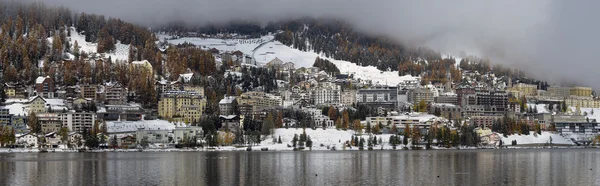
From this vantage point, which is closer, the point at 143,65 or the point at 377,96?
the point at 143,65

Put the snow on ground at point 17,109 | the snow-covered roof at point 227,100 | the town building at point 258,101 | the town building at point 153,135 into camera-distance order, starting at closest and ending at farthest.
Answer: the town building at point 153,135 < the snow on ground at point 17,109 < the snow-covered roof at point 227,100 < the town building at point 258,101

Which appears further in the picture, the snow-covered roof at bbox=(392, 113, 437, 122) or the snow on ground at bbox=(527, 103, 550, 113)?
the snow on ground at bbox=(527, 103, 550, 113)

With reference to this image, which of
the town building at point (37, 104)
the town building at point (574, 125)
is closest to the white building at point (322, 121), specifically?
the town building at point (37, 104)

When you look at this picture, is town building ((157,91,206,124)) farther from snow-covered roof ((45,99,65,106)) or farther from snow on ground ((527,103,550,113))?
snow on ground ((527,103,550,113))

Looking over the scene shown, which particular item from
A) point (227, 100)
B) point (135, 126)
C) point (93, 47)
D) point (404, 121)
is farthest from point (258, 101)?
point (93, 47)

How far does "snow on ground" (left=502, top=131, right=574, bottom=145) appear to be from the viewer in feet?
443

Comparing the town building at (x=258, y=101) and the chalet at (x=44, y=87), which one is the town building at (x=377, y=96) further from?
the chalet at (x=44, y=87)

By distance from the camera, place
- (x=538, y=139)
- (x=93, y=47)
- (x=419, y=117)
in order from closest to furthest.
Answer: (x=538, y=139) → (x=419, y=117) → (x=93, y=47)

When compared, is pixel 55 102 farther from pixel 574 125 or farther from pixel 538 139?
pixel 574 125

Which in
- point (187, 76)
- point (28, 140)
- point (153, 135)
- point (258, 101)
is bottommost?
point (28, 140)

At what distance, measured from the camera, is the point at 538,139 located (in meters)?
141

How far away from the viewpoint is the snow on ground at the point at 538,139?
135m

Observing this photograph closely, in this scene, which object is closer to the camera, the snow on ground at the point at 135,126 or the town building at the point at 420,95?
the snow on ground at the point at 135,126

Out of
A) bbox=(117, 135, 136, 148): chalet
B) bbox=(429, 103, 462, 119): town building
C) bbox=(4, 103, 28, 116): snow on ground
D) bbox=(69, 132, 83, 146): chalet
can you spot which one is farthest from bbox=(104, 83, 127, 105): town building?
bbox=(429, 103, 462, 119): town building
